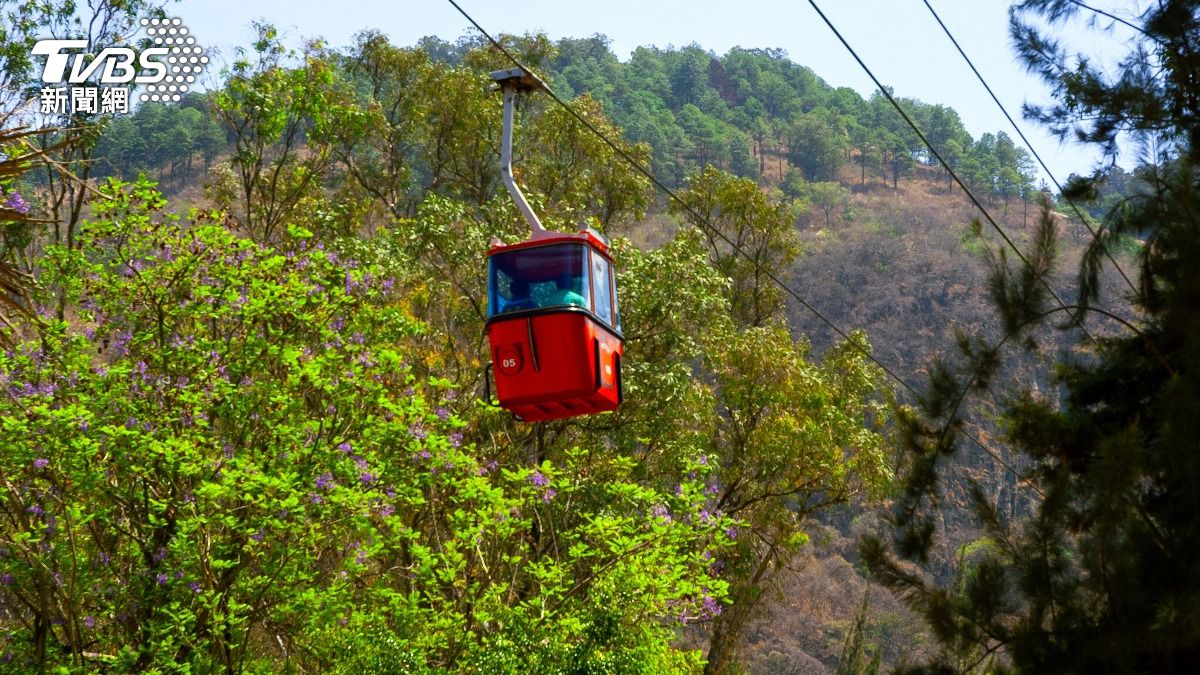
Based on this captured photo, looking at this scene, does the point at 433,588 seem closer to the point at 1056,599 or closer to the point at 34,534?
the point at 34,534

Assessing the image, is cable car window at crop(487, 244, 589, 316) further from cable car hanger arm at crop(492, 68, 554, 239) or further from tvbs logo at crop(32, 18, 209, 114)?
tvbs logo at crop(32, 18, 209, 114)

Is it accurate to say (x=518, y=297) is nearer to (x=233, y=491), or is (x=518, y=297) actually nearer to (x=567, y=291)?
(x=567, y=291)

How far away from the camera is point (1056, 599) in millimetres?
8430

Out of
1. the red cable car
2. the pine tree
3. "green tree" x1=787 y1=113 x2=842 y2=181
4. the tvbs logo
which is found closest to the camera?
the pine tree

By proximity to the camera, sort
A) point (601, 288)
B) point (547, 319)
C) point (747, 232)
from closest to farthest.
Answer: point (547, 319), point (601, 288), point (747, 232)

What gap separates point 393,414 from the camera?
557 inches

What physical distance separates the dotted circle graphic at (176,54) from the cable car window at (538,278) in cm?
1163

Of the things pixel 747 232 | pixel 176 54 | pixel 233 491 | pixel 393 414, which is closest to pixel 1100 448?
pixel 233 491

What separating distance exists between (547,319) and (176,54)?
12790 mm

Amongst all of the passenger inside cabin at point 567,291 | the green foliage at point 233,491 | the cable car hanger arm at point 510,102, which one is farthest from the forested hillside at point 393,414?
the cable car hanger arm at point 510,102

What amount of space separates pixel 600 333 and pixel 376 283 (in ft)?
17.6

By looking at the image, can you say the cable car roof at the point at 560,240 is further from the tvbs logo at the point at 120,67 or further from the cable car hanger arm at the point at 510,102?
the tvbs logo at the point at 120,67

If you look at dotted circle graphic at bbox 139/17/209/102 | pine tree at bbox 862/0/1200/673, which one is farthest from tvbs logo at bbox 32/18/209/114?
pine tree at bbox 862/0/1200/673

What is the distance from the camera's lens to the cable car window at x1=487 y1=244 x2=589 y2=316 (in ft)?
31.8
